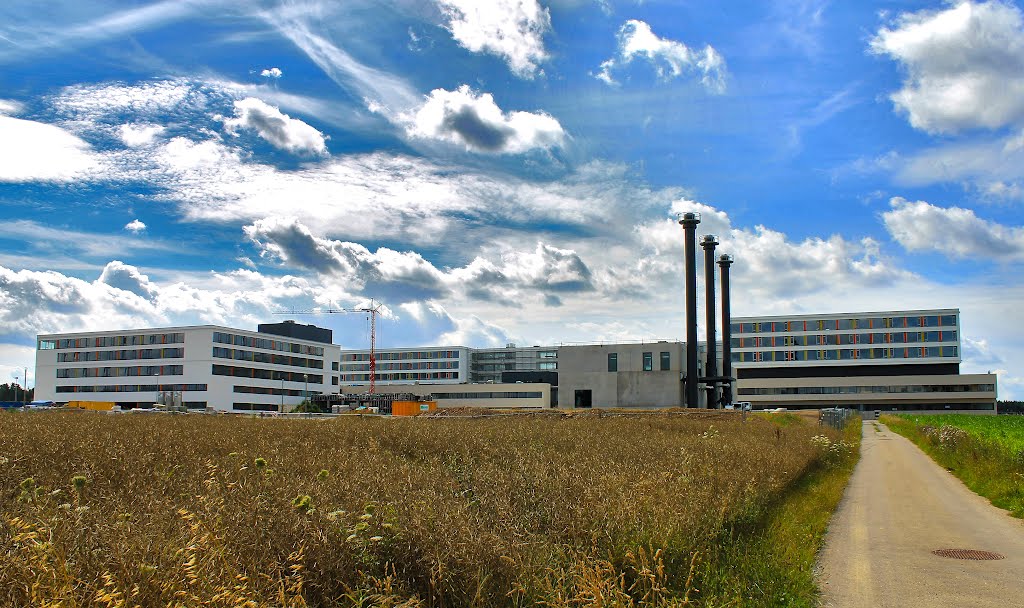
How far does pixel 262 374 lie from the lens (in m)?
119

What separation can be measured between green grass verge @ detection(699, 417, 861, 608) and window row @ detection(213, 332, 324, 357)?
110473 millimetres

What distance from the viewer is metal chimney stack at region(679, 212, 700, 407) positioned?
76688 mm

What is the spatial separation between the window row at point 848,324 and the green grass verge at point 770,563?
11892 centimetres

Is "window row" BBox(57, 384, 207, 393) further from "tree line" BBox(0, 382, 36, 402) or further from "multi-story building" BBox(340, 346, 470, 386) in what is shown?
"multi-story building" BBox(340, 346, 470, 386)

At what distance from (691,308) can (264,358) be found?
7554 centimetres

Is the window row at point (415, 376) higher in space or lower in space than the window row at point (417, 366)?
lower

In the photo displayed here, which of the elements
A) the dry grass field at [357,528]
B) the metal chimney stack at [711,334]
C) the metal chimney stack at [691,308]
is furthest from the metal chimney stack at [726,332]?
the dry grass field at [357,528]

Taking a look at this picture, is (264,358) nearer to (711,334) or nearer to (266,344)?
(266,344)

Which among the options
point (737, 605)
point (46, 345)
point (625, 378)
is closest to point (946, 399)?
point (625, 378)

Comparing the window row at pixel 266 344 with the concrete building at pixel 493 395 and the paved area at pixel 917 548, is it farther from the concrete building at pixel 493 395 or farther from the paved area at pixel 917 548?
the paved area at pixel 917 548

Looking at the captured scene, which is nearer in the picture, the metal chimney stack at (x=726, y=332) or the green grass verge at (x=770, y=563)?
the green grass verge at (x=770, y=563)

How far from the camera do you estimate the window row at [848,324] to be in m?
117

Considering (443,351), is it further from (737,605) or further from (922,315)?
(737,605)

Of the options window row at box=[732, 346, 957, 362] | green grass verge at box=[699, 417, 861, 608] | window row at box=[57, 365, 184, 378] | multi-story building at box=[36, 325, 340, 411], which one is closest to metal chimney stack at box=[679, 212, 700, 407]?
window row at box=[732, 346, 957, 362]
